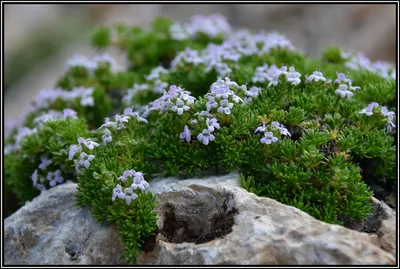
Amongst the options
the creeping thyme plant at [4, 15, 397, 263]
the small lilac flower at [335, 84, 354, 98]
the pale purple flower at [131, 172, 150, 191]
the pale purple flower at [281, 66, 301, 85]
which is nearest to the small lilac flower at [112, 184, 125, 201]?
the creeping thyme plant at [4, 15, 397, 263]

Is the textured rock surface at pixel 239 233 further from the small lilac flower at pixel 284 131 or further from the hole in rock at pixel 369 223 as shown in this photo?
the small lilac flower at pixel 284 131

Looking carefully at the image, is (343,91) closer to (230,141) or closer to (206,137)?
(230,141)

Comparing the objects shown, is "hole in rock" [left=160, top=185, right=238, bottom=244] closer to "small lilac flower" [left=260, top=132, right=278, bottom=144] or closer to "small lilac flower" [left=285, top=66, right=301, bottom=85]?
"small lilac flower" [left=260, top=132, right=278, bottom=144]

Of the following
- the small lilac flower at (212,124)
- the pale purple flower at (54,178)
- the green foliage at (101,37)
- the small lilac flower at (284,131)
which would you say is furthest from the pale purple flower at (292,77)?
the green foliage at (101,37)

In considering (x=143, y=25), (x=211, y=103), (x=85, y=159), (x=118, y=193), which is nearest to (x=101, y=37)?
(x=85, y=159)

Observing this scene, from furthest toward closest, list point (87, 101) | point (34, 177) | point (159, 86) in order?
1. point (87, 101)
2. point (159, 86)
3. point (34, 177)

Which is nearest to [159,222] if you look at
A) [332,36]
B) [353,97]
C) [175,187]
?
[175,187]
